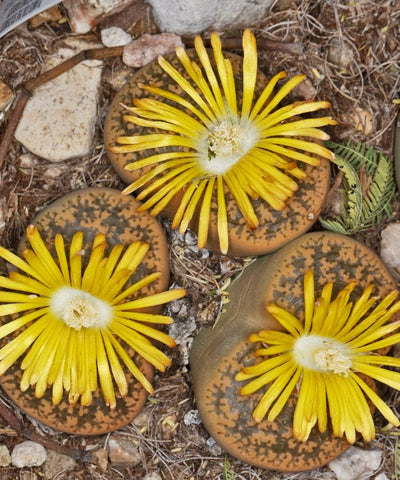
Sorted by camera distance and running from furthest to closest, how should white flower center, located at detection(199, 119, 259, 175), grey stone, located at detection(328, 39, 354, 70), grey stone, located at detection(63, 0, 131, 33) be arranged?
grey stone, located at detection(328, 39, 354, 70) < grey stone, located at detection(63, 0, 131, 33) < white flower center, located at detection(199, 119, 259, 175)

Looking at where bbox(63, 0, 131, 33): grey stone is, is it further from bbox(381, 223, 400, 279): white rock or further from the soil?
bbox(381, 223, 400, 279): white rock

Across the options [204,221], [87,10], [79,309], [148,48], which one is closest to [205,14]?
[148,48]

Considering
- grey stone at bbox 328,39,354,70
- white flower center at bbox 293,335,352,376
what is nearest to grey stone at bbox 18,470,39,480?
white flower center at bbox 293,335,352,376

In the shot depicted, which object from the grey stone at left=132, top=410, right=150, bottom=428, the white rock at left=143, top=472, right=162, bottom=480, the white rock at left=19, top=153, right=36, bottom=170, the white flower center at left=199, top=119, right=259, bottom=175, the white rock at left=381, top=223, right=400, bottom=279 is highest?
the white rock at left=19, top=153, right=36, bottom=170

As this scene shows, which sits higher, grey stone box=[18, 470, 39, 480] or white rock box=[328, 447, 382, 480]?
white rock box=[328, 447, 382, 480]

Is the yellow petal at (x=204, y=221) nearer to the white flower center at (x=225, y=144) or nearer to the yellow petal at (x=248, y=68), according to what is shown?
the white flower center at (x=225, y=144)

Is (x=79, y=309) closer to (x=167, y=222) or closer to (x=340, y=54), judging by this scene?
(x=167, y=222)

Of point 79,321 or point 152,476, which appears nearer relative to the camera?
point 79,321

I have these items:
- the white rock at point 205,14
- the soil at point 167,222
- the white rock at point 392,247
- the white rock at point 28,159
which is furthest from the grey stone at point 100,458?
the white rock at point 205,14
